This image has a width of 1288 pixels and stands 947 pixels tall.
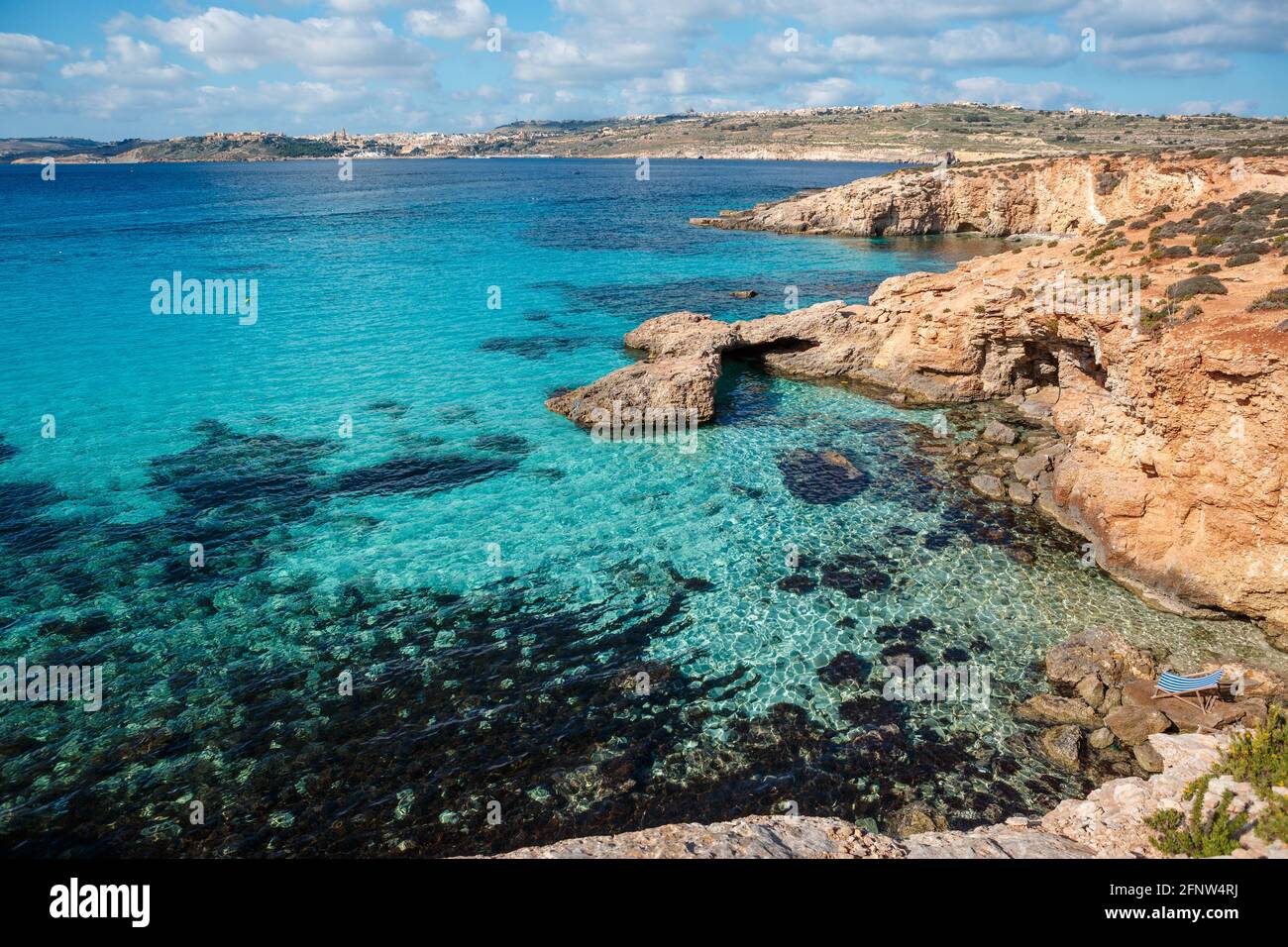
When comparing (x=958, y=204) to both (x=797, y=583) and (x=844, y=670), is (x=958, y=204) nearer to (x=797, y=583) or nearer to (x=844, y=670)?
(x=797, y=583)

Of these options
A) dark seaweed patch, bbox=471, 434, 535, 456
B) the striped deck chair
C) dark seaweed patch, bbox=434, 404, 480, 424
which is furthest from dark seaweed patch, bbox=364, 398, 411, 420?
the striped deck chair

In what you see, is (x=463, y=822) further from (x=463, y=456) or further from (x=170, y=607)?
(x=463, y=456)

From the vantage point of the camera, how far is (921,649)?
1727cm

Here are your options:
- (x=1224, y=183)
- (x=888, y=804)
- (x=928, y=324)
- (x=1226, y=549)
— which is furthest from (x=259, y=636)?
(x=1224, y=183)

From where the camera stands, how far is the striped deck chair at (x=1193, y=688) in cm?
1509

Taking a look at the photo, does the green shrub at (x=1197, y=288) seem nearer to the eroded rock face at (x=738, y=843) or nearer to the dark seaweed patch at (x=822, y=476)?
the dark seaweed patch at (x=822, y=476)

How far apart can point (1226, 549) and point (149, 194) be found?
16935 centimetres
